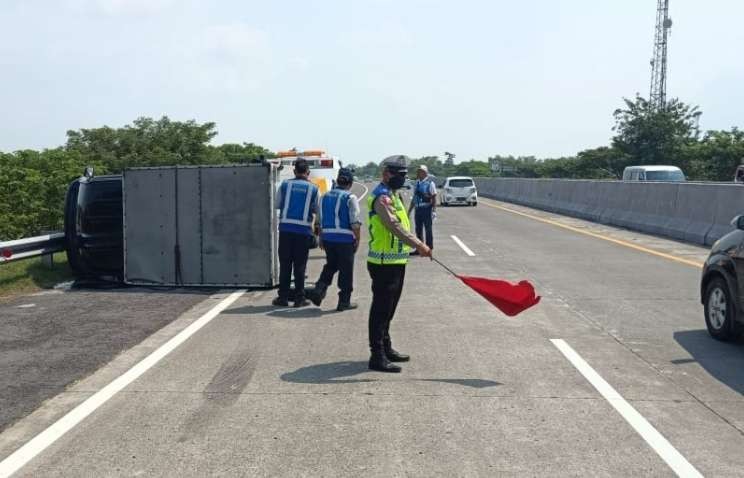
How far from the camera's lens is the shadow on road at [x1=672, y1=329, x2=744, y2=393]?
653 centimetres

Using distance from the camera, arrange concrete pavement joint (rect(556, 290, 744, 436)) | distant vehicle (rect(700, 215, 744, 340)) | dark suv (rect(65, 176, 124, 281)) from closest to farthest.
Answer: concrete pavement joint (rect(556, 290, 744, 436)), distant vehicle (rect(700, 215, 744, 340)), dark suv (rect(65, 176, 124, 281))

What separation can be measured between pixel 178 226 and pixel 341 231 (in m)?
3.17

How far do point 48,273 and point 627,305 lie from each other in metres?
8.84

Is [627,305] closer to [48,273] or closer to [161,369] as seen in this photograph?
[161,369]

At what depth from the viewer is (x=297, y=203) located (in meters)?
9.96

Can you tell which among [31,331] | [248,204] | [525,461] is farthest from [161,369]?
[248,204]

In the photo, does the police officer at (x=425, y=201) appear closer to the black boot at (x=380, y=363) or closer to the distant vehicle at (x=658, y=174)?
the black boot at (x=380, y=363)

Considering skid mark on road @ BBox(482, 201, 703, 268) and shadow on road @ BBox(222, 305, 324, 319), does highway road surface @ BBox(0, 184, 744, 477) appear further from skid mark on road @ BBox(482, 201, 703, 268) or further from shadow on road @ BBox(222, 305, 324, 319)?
skid mark on road @ BBox(482, 201, 703, 268)

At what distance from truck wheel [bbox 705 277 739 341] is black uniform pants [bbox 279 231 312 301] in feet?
15.7

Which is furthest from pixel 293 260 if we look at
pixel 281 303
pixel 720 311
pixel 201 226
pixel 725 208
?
pixel 725 208

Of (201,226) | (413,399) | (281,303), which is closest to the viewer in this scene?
(413,399)

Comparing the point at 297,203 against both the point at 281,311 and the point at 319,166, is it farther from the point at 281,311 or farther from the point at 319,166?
the point at 319,166

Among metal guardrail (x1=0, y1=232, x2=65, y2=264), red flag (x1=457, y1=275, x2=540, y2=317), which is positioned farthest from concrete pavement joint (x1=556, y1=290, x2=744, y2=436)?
metal guardrail (x1=0, y1=232, x2=65, y2=264)

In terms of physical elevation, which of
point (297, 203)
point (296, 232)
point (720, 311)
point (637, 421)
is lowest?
point (637, 421)
